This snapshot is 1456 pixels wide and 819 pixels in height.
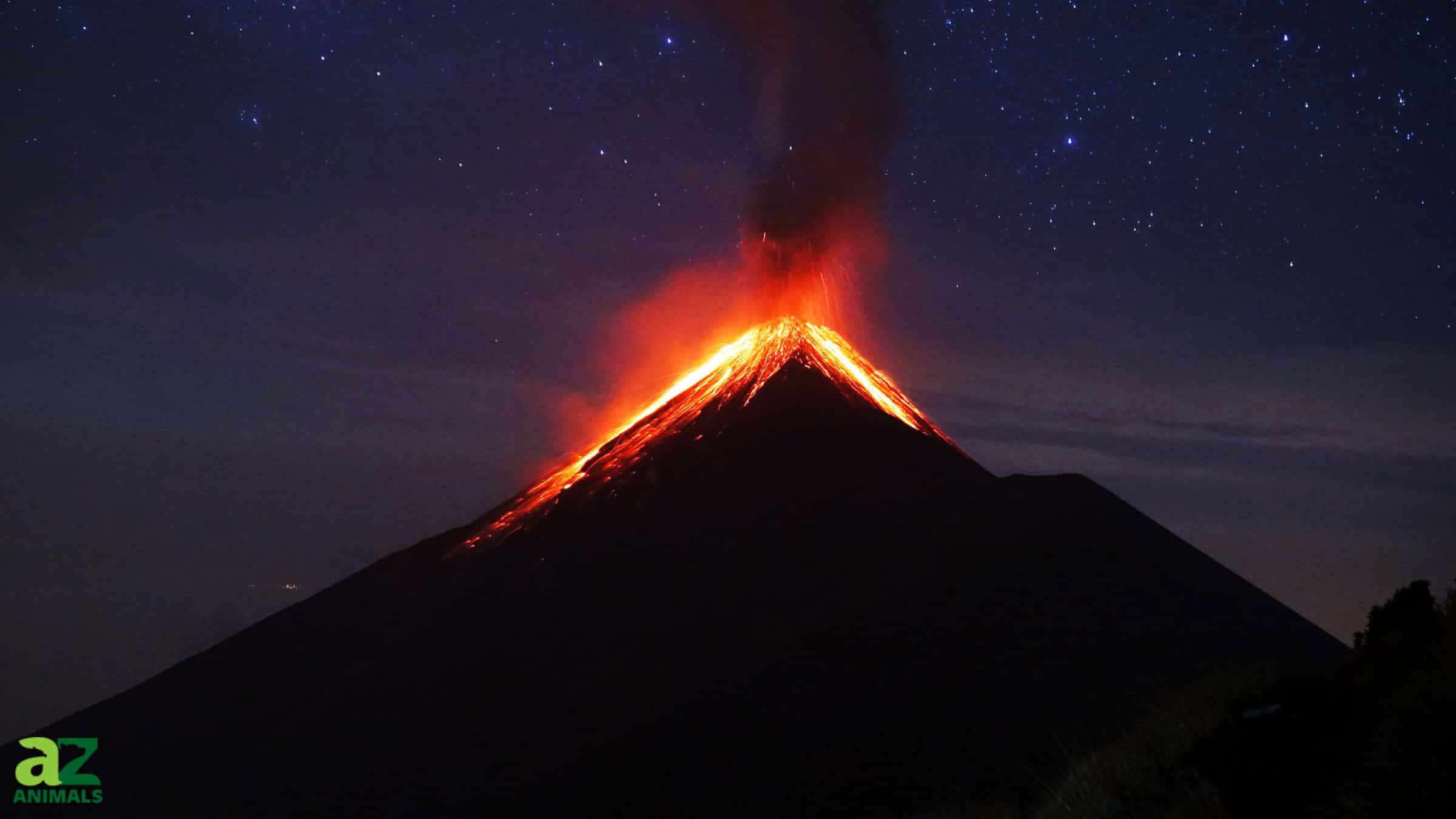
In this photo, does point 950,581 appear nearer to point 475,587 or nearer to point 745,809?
point 745,809

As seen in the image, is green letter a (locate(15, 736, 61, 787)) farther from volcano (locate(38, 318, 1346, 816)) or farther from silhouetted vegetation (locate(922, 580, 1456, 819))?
silhouetted vegetation (locate(922, 580, 1456, 819))

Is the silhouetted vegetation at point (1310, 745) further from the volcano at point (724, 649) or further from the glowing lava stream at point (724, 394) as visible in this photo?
the glowing lava stream at point (724, 394)

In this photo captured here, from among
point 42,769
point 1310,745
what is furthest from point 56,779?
point 1310,745

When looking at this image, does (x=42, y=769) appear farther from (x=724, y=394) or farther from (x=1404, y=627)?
(x=1404, y=627)

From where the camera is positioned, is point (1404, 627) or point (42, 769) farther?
point (42, 769)

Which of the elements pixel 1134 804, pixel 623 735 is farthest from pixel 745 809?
pixel 1134 804

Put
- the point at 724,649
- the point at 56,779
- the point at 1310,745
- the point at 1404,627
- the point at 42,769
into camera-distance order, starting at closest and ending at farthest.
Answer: the point at 1310,745, the point at 1404,627, the point at 724,649, the point at 42,769, the point at 56,779
